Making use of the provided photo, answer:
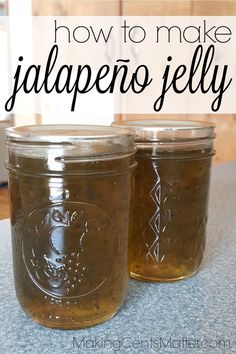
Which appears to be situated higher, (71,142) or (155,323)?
(71,142)

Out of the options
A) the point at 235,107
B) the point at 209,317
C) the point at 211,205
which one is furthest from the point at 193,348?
the point at 235,107

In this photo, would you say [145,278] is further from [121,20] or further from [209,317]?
[121,20]

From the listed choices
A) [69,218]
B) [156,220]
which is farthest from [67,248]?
[156,220]

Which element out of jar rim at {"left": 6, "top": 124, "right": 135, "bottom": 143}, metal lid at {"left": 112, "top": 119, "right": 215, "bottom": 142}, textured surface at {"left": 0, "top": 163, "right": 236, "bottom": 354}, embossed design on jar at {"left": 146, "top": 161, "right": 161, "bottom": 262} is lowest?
textured surface at {"left": 0, "top": 163, "right": 236, "bottom": 354}

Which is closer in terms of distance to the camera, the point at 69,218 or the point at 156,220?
the point at 69,218

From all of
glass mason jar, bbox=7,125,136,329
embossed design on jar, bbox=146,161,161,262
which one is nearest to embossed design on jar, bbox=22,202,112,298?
glass mason jar, bbox=7,125,136,329

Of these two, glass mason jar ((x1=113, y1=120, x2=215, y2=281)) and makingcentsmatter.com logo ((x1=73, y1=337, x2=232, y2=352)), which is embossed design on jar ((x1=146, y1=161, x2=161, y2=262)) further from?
makingcentsmatter.com logo ((x1=73, y1=337, x2=232, y2=352))

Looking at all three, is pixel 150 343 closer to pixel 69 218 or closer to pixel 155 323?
pixel 155 323
